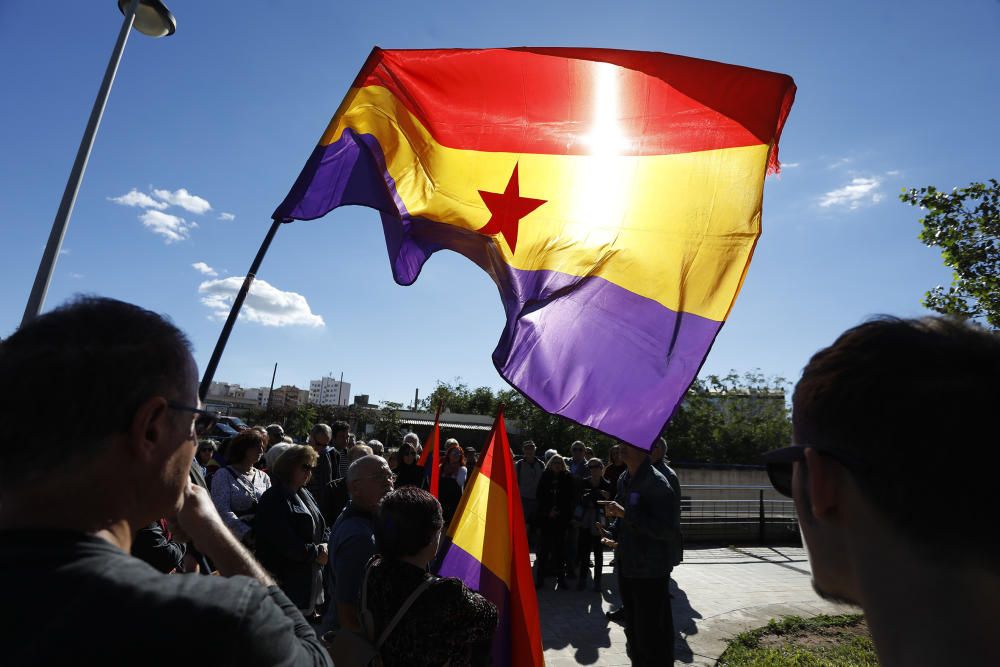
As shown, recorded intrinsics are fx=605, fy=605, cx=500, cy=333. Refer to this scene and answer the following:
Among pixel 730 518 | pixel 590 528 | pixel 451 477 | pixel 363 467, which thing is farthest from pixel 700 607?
pixel 363 467

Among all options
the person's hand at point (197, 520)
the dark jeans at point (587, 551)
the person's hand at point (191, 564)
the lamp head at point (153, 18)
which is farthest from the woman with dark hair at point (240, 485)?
the dark jeans at point (587, 551)

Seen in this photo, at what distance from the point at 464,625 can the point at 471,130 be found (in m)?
2.75

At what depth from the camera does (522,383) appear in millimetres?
3002

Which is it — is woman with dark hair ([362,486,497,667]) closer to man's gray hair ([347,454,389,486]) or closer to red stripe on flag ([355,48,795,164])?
man's gray hair ([347,454,389,486])

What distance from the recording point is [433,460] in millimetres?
5531

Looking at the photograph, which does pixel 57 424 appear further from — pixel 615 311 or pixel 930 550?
pixel 615 311

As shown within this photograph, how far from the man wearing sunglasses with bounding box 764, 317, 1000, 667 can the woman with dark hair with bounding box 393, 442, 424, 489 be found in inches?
249

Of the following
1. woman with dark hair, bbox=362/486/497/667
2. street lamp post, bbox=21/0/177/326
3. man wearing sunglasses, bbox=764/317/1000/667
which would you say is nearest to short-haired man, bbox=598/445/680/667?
woman with dark hair, bbox=362/486/497/667

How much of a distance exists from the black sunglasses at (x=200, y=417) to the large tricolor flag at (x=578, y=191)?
1740 mm

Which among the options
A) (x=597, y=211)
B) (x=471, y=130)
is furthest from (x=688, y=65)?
(x=471, y=130)

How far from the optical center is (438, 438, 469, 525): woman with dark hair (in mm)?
6871

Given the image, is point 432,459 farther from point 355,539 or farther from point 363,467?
point 355,539

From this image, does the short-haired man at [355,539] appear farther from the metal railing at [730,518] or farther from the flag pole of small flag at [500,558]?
the metal railing at [730,518]

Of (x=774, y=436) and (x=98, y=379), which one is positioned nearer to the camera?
(x=98, y=379)
